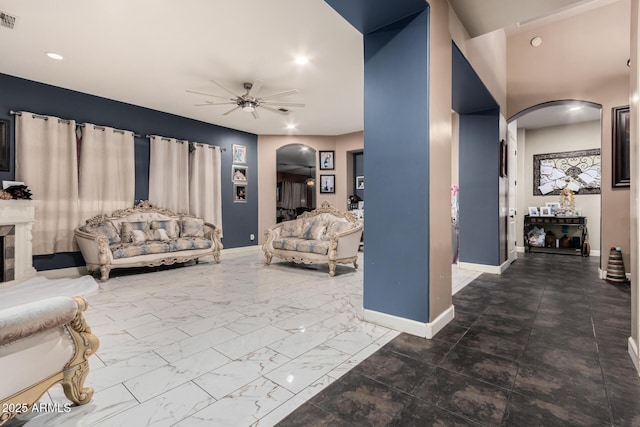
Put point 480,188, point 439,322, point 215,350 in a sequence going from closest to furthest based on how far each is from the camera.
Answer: point 215,350 → point 439,322 → point 480,188

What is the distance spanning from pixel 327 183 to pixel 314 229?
9.58ft

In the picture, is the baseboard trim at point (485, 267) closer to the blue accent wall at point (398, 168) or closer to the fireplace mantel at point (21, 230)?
the blue accent wall at point (398, 168)

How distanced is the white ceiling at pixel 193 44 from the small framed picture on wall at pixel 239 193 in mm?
2352

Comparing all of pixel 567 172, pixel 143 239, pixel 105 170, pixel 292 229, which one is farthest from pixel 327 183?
pixel 567 172

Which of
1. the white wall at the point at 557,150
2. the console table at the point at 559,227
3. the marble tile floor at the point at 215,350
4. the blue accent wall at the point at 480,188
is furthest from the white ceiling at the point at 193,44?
the console table at the point at 559,227

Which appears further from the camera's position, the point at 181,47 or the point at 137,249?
the point at 137,249

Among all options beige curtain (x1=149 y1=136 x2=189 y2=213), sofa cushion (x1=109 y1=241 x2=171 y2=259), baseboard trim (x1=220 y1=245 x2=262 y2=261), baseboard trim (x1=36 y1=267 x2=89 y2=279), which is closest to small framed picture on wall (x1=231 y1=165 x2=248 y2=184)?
beige curtain (x1=149 y1=136 x2=189 y2=213)

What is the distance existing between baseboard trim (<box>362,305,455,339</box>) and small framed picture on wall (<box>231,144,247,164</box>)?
18.0 ft

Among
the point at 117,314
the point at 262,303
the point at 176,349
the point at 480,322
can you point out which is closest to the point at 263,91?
the point at 262,303

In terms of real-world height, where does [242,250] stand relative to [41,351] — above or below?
below

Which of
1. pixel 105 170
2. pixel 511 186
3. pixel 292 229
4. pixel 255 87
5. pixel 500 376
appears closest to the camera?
pixel 500 376

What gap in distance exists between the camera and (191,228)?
559cm

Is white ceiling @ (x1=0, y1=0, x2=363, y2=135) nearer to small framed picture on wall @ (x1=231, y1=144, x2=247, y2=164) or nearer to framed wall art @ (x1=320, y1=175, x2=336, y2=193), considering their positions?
small framed picture on wall @ (x1=231, y1=144, x2=247, y2=164)

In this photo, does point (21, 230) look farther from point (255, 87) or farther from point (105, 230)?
point (255, 87)
